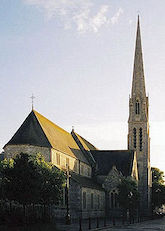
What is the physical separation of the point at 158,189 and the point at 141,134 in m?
20.8

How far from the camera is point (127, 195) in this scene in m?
54.2

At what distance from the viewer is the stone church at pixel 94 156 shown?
49.3m

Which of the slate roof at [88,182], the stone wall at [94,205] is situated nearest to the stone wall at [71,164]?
the slate roof at [88,182]

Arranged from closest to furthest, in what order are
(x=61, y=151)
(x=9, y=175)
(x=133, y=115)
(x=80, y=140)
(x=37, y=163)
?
(x=9, y=175) → (x=37, y=163) → (x=61, y=151) → (x=80, y=140) → (x=133, y=115)

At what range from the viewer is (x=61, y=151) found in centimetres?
5291

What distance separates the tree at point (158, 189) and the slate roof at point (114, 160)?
21516 mm

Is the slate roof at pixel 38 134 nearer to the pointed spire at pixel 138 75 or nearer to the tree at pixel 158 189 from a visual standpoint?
the pointed spire at pixel 138 75

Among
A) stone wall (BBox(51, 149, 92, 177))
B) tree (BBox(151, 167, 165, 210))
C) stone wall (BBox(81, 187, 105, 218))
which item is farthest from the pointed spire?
tree (BBox(151, 167, 165, 210))

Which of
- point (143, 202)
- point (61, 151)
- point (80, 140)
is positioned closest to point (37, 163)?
point (61, 151)

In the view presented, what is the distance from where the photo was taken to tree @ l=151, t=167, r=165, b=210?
285ft

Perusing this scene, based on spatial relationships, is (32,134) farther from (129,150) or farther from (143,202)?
(143,202)

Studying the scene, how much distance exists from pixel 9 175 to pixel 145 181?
51347mm

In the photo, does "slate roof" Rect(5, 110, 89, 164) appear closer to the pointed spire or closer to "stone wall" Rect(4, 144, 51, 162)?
"stone wall" Rect(4, 144, 51, 162)

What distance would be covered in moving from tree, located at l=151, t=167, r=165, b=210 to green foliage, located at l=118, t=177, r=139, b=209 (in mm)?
32358
